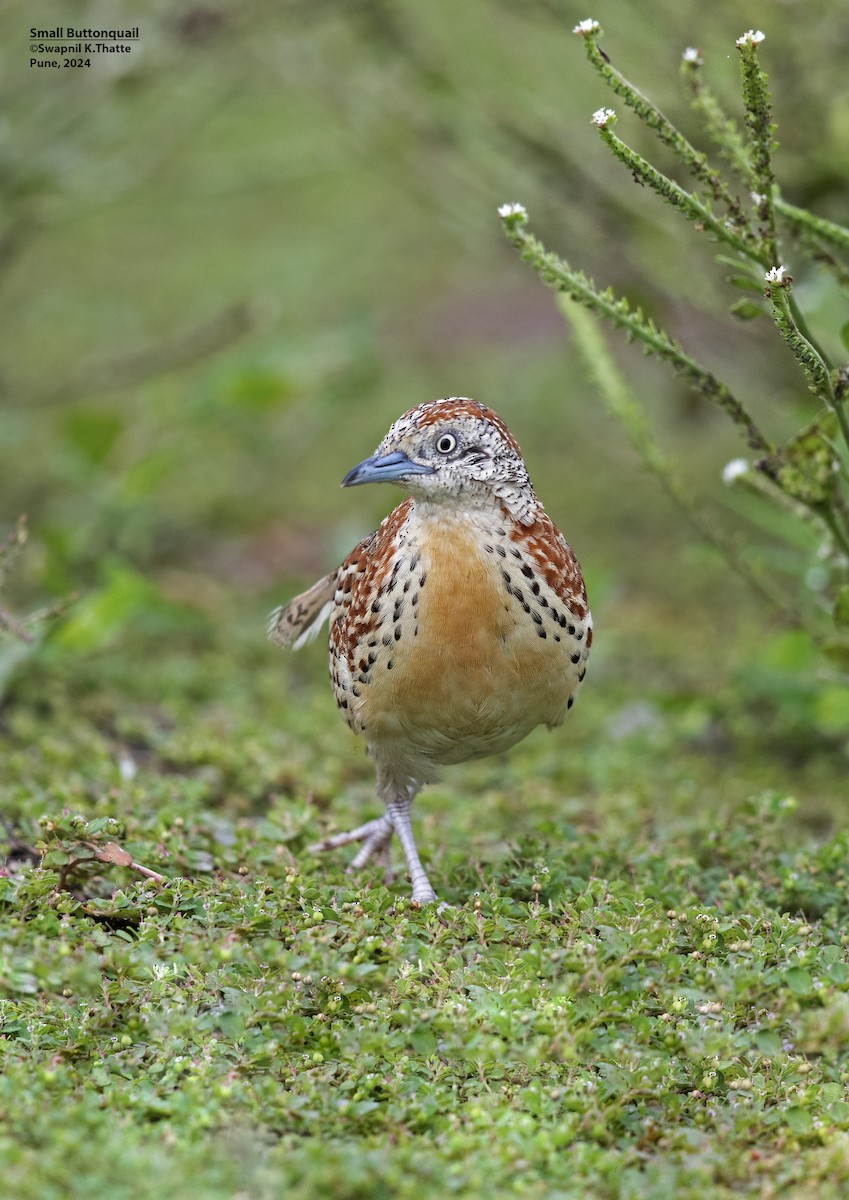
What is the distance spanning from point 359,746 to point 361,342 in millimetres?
4116

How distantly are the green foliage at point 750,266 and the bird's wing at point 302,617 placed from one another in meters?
1.39

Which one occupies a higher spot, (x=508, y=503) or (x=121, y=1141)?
(x=508, y=503)

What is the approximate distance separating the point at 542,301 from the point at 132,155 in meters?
7.33

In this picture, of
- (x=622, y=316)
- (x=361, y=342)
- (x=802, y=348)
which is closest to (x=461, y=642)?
(x=622, y=316)

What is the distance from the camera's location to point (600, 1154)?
3006mm

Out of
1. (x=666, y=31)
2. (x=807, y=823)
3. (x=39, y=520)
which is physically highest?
(x=666, y=31)

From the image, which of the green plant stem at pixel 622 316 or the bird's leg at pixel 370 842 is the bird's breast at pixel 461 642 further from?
the green plant stem at pixel 622 316

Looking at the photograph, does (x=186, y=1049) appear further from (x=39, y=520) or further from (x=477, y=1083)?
(x=39, y=520)

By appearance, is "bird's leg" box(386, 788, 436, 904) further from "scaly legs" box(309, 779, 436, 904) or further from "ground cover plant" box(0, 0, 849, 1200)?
"ground cover plant" box(0, 0, 849, 1200)

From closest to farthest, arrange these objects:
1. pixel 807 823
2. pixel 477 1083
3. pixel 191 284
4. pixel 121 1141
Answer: pixel 121 1141, pixel 477 1083, pixel 807 823, pixel 191 284

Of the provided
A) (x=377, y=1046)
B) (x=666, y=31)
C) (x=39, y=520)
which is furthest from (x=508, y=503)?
(x=39, y=520)

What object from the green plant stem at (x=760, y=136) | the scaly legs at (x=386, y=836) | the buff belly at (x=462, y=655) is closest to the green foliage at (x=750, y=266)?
the green plant stem at (x=760, y=136)

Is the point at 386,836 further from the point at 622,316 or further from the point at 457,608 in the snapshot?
the point at 622,316

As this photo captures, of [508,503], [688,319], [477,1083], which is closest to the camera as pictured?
[477,1083]
